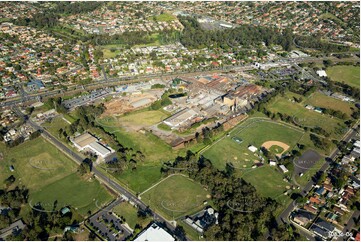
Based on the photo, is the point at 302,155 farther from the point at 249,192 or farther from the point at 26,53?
the point at 26,53

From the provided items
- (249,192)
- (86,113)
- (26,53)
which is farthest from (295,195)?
(26,53)

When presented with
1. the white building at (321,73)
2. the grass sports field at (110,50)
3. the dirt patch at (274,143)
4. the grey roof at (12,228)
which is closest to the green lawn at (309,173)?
the dirt patch at (274,143)

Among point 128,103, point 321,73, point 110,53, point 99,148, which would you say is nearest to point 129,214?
point 99,148

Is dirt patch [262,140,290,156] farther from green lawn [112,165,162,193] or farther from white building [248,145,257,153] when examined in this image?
green lawn [112,165,162,193]

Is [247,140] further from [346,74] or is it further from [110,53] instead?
[110,53]

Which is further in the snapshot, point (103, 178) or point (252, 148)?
point (252, 148)

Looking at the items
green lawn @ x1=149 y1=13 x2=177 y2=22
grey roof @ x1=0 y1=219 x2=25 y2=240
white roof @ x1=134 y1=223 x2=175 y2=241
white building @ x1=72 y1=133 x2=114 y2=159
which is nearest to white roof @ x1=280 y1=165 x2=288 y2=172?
white roof @ x1=134 y1=223 x2=175 y2=241
